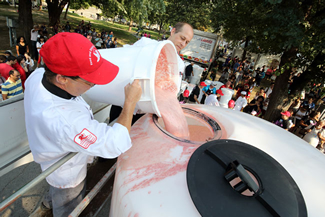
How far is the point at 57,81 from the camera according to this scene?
126 centimetres

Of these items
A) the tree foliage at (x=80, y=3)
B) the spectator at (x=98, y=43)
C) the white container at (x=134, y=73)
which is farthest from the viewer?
the tree foliage at (x=80, y=3)

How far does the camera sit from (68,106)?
50.0 inches

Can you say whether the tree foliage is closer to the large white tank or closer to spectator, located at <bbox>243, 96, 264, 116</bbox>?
spectator, located at <bbox>243, 96, 264, 116</bbox>

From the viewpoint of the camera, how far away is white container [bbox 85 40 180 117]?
62.1 inches

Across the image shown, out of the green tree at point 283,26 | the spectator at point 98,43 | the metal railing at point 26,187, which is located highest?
the green tree at point 283,26

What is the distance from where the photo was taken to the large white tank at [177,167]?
1.24 m

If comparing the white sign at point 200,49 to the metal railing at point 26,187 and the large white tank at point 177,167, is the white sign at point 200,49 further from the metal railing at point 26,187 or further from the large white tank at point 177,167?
the metal railing at point 26,187

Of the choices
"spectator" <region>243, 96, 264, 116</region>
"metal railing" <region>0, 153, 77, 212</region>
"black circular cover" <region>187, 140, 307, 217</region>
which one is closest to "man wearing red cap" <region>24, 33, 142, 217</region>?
"metal railing" <region>0, 153, 77, 212</region>

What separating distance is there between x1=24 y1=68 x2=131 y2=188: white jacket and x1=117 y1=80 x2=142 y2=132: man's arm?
73mm

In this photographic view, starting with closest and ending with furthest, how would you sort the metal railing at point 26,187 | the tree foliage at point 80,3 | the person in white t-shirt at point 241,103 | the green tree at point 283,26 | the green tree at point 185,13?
the metal railing at point 26,187, the green tree at point 283,26, the person in white t-shirt at point 241,103, the tree foliage at point 80,3, the green tree at point 185,13

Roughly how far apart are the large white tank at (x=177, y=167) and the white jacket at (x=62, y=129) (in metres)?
0.32

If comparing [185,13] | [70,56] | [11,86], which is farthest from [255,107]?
[185,13]

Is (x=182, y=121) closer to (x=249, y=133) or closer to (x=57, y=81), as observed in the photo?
(x=249, y=133)

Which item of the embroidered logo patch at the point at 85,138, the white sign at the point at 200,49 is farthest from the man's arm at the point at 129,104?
the white sign at the point at 200,49
